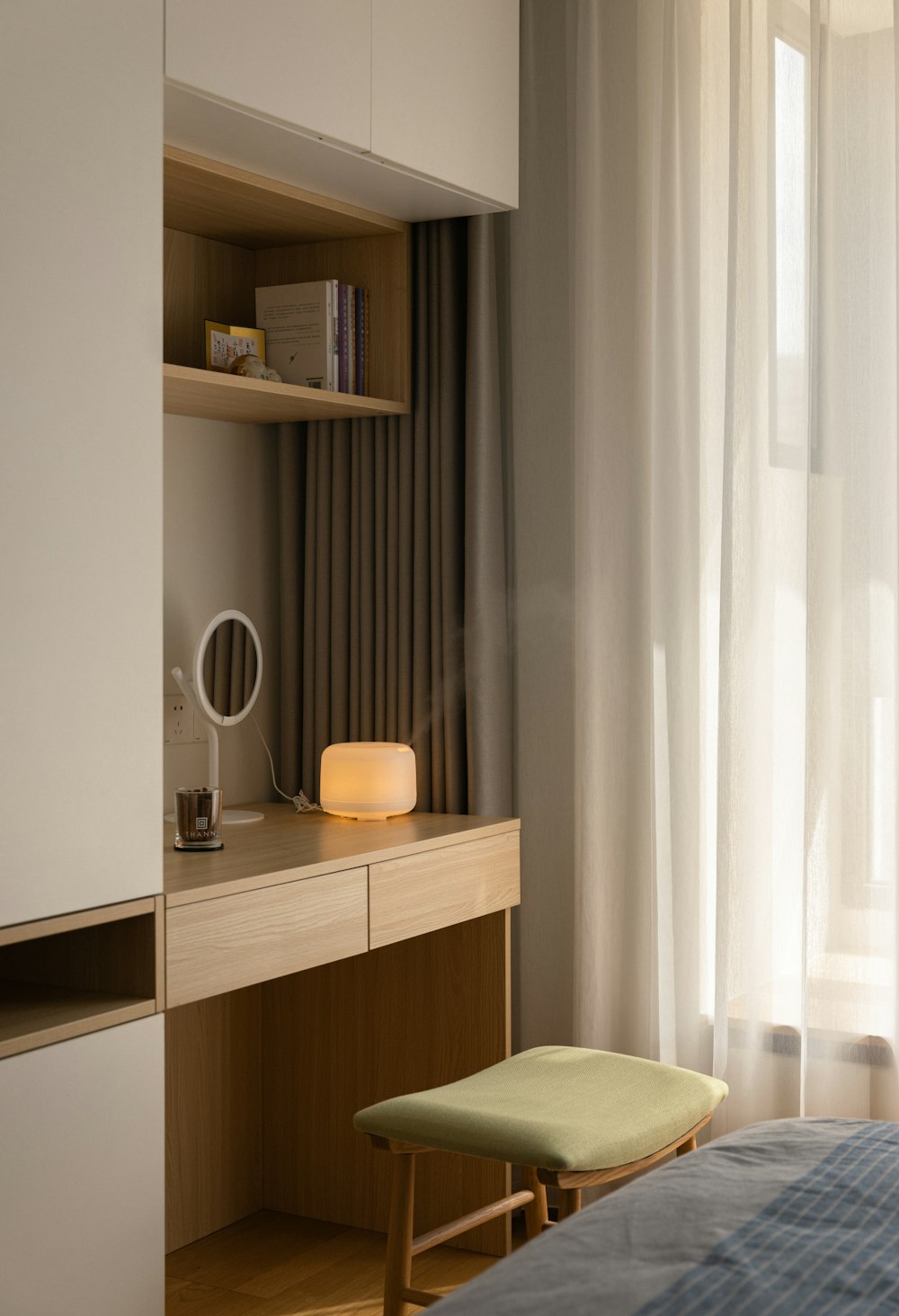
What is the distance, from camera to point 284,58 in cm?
224

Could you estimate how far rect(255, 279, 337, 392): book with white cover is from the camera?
2764 mm

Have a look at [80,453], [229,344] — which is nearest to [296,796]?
[229,344]

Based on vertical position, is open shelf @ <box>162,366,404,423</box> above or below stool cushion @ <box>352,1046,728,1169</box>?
above

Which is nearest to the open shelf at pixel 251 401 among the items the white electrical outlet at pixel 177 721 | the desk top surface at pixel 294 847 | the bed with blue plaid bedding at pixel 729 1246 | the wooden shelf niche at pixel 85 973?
the white electrical outlet at pixel 177 721

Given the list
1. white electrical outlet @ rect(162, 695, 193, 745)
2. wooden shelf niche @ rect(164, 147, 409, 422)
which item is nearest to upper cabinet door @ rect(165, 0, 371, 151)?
wooden shelf niche @ rect(164, 147, 409, 422)

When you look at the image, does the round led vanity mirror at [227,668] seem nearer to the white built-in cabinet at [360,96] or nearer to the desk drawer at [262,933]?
the desk drawer at [262,933]

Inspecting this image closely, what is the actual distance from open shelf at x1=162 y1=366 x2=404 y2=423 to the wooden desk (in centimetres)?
78

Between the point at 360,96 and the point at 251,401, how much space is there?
1.87 feet

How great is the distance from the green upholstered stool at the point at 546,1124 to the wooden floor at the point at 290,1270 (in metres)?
0.46

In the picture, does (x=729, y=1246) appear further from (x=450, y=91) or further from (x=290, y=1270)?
(x=450, y=91)

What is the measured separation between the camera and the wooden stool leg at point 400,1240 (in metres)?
2.13

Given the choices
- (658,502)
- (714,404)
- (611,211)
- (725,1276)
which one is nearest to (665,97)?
(611,211)

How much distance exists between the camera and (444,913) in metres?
2.56

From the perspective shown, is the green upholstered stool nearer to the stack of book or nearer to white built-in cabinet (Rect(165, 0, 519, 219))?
the stack of book
